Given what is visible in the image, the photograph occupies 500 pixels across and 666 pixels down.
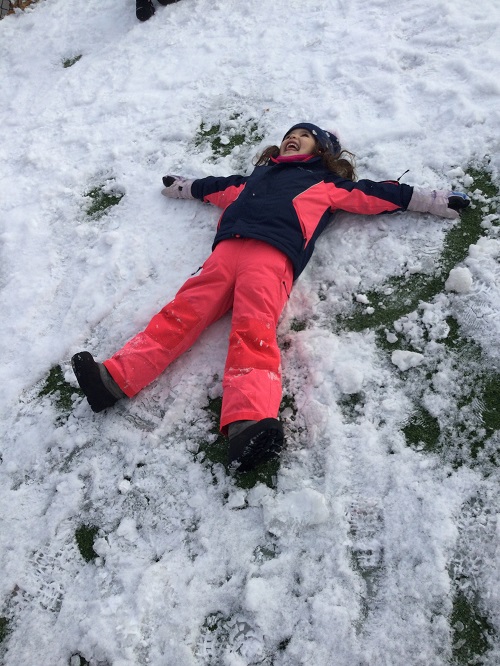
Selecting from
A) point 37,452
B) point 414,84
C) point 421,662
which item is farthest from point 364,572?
point 414,84

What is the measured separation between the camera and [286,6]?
4.64 meters

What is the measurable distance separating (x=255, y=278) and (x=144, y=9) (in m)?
3.87

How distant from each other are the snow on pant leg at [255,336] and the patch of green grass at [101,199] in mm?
1349

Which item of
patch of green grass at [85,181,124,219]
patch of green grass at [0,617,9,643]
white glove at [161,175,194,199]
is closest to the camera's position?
patch of green grass at [0,617,9,643]

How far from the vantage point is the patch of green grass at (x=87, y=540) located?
7.25 feet

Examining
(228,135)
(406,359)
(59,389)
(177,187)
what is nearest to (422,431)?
(406,359)

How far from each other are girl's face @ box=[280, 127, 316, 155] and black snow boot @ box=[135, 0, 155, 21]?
283 centimetres

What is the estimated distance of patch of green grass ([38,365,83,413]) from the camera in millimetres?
2697

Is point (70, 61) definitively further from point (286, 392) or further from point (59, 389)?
point (286, 392)

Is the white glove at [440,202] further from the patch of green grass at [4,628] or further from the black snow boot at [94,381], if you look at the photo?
the patch of green grass at [4,628]

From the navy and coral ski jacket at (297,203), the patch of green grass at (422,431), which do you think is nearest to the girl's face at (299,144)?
the navy and coral ski jacket at (297,203)

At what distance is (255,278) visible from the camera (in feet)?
8.59

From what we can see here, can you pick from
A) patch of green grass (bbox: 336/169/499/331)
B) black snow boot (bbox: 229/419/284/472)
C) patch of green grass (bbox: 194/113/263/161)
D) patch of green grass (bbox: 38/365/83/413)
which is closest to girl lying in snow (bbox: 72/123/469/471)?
black snow boot (bbox: 229/419/284/472)

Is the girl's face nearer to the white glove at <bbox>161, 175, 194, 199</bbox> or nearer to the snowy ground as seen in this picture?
the snowy ground
